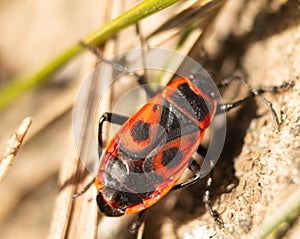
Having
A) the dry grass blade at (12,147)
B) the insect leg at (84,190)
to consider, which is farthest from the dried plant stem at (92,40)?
the insect leg at (84,190)

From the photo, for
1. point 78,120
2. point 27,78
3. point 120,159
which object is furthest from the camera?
point 27,78

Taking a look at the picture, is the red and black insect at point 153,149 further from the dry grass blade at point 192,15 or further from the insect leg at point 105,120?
the dry grass blade at point 192,15

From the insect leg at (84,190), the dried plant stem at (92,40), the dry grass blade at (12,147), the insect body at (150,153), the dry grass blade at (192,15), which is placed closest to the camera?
the insect body at (150,153)

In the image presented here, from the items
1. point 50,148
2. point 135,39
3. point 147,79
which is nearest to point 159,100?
point 147,79

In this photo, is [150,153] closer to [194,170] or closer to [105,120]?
[194,170]

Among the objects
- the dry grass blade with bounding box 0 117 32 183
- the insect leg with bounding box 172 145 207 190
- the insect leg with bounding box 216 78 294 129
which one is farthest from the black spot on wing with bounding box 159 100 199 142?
the dry grass blade with bounding box 0 117 32 183

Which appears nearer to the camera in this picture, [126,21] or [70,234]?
[70,234]

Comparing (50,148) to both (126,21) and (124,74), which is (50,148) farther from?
(126,21)
